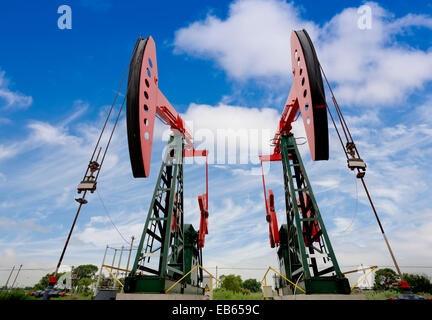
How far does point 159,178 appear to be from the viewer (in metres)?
9.52

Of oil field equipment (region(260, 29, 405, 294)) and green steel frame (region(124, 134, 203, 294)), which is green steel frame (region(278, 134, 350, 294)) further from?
green steel frame (region(124, 134, 203, 294))

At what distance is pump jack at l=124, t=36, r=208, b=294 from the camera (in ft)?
23.2

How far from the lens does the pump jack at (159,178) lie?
7.06m

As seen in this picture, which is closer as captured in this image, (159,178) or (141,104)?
→ (141,104)

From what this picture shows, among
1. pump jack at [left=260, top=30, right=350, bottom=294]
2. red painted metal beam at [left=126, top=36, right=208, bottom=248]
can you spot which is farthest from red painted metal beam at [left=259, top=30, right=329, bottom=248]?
red painted metal beam at [left=126, top=36, right=208, bottom=248]

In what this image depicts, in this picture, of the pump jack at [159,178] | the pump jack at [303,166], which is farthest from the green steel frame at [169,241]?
the pump jack at [303,166]

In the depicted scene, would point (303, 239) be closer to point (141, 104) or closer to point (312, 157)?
point (312, 157)

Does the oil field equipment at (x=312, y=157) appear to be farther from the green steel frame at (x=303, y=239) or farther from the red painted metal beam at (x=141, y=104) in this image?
the red painted metal beam at (x=141, y=104)

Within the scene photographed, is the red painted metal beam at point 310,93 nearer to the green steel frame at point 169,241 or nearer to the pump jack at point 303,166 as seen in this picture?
the pump jack at point 303,166

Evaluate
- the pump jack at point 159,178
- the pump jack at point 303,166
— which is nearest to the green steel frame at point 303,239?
the pump jack at point 303,166

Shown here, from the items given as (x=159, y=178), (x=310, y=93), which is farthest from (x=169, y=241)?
(x=310, y=93)
